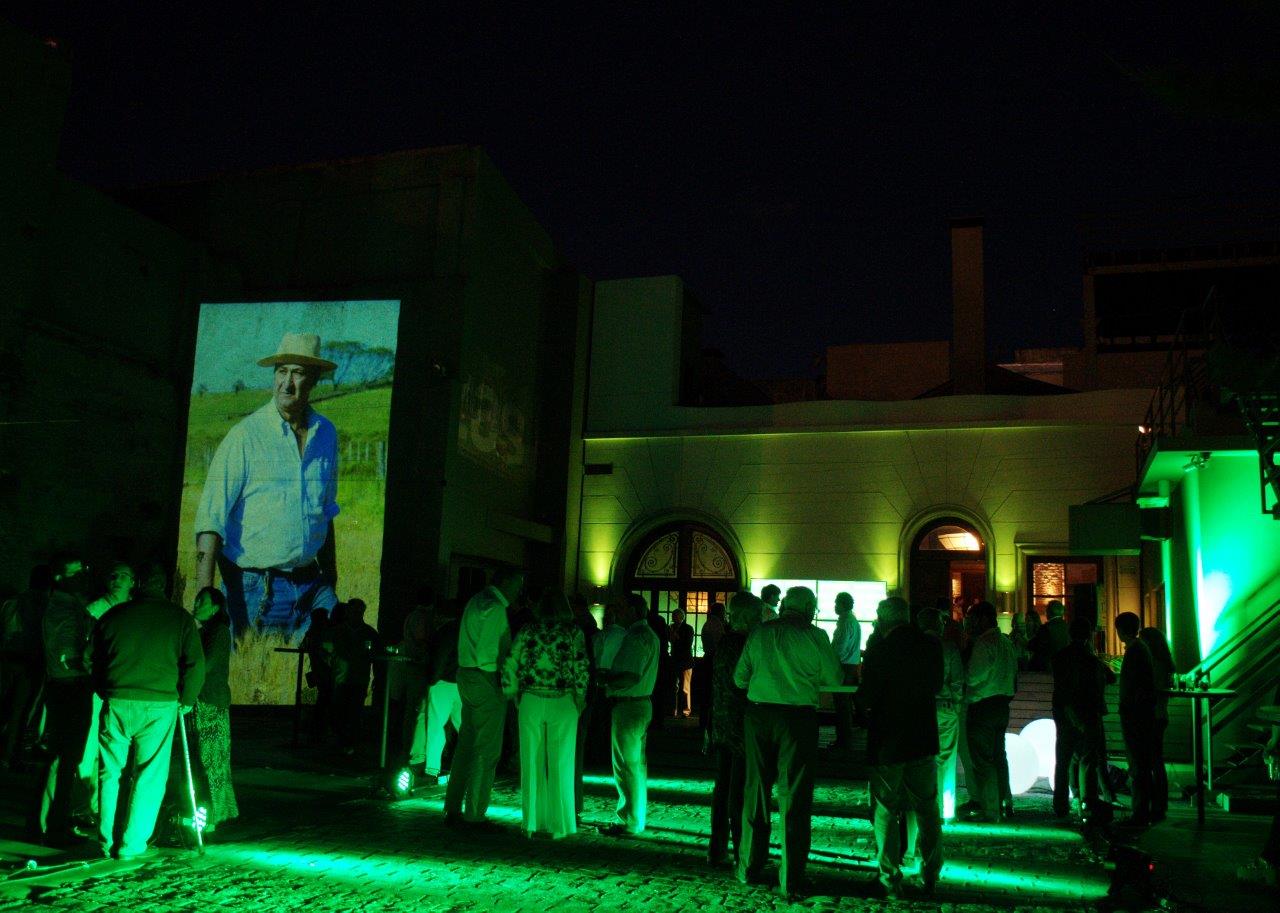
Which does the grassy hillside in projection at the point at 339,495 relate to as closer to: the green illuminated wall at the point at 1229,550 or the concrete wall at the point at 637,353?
the concrete wall at the point at 637,353

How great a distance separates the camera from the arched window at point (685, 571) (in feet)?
65.7

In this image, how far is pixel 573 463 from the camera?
20.9 m

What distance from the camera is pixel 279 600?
698 inches

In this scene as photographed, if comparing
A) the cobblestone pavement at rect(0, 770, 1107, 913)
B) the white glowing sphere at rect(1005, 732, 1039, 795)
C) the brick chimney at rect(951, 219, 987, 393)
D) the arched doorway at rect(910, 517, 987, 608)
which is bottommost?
the cobblestone pavement at rect(0, 770, 1107, 913)

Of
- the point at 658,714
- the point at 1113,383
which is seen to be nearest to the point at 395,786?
the point at 658,714

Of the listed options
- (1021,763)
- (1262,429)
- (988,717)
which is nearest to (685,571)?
(1021,763)

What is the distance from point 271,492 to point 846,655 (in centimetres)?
964

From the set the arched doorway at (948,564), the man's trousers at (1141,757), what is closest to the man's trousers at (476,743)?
the man's trousers at (1141,757)

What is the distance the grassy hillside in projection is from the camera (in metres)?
17.5

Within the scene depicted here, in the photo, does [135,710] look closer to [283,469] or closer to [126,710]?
[126,710]

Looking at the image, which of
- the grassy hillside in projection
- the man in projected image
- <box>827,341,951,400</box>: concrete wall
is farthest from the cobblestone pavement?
<box>827,341,951,400</box>: concrete wall

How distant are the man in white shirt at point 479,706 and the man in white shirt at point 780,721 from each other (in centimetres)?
209

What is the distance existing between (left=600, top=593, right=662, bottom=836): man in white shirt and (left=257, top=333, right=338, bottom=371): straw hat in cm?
1147

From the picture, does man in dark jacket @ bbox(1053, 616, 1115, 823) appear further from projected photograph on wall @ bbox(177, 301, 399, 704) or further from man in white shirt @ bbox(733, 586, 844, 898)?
projected photograph on wall @ bbox(177, 301, 399, 704)
